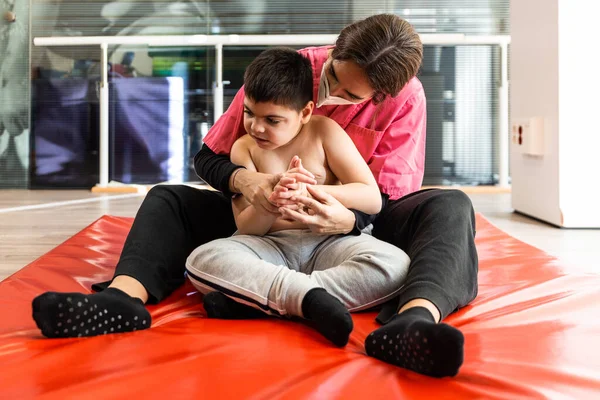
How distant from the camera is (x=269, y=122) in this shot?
139 centimetres

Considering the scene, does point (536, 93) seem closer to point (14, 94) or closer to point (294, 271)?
point (294, 271)

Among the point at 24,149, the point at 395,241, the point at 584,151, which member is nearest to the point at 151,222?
the point at 395,241

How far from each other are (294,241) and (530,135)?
2097mm

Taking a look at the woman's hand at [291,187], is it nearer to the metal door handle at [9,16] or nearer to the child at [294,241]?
the child at [294,241]

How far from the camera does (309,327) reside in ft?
4.06

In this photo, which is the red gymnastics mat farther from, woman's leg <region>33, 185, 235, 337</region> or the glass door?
the glass door

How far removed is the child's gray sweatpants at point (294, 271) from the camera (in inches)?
48.9

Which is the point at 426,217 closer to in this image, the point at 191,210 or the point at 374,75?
the point at 374,75

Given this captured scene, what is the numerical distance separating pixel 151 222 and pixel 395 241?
0.51m

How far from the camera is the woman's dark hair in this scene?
4.27ft

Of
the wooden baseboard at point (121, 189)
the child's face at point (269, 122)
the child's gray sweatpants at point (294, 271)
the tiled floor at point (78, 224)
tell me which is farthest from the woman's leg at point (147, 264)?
the wooden baseboard at point (121, 189)

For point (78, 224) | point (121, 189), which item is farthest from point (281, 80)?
point (121, 189)

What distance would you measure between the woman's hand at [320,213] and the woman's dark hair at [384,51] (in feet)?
0.75

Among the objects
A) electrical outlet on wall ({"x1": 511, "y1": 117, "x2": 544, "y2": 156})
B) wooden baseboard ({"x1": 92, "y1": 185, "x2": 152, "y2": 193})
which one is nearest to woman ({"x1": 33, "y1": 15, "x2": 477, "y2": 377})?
electrical outlet on wall ({"x1": 511, "y1": 117, "x2": 544, "y2": 156})
